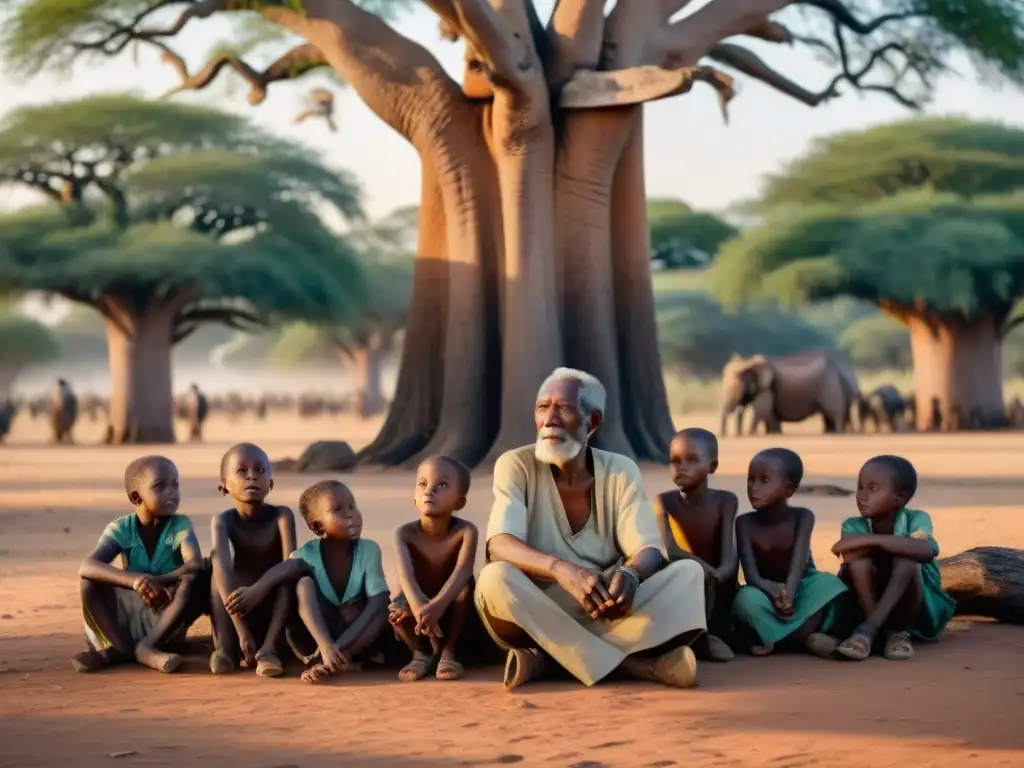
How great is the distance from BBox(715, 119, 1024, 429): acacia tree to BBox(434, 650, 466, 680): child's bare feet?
27.1 meters

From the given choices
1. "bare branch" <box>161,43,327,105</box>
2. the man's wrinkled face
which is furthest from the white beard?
"bare branch" <box>161,43,327,105</box>

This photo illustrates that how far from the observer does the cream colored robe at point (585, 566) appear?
5.68m

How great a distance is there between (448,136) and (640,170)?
2.36m

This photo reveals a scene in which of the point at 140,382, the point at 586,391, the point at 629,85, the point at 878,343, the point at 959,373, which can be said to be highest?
the point at 878,343

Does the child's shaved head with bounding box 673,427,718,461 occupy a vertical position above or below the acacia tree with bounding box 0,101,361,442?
below

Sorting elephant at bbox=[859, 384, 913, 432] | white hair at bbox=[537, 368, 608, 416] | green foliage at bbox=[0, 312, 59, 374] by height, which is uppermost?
green foliage at bbox=[0, 312, 59, 374]

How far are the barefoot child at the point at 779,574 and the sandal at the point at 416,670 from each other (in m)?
1.30

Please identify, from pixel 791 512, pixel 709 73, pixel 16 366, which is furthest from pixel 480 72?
pixel 16 366

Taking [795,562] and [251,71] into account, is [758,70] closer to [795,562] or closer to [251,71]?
[251,71]

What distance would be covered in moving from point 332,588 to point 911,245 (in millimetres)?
27968

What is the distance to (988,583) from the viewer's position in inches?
279

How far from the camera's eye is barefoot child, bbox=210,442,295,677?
236 inches

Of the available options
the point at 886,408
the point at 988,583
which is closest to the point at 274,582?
the point at 988,583

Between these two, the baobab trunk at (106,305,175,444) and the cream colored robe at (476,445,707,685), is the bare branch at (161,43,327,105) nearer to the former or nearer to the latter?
Result: the baobab trunk at (106,305,175,444)
